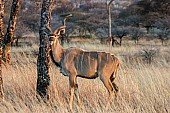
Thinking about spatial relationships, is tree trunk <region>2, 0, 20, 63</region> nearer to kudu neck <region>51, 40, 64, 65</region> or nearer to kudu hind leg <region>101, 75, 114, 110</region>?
kudu neck <region>51, 40, 64, 65</region>

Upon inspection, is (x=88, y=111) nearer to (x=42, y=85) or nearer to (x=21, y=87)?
(x=42, y=85)

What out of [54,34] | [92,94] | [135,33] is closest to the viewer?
[54,34]

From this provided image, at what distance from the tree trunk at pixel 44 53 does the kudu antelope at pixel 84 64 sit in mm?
128

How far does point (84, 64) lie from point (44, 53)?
2.30 feet

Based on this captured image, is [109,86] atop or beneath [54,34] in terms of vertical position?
beneath

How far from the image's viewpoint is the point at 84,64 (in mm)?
6742

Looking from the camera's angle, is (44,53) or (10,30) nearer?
(44,53)

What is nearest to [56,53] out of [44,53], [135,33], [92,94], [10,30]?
[44,53]

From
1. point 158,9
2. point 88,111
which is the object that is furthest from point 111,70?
point 158,9

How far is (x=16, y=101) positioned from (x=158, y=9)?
2851 centimetres

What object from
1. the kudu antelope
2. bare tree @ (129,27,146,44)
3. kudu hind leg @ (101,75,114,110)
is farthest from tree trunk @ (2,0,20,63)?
bare tree @ (129,27,146,44)

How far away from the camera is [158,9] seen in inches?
1328

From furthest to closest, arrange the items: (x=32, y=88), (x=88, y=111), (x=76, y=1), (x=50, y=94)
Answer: (x=76, y=1) < (x=32, y=88) < (x=50, y=94) < (x=88, y=111)

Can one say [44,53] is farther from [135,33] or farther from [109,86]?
[135,33]
